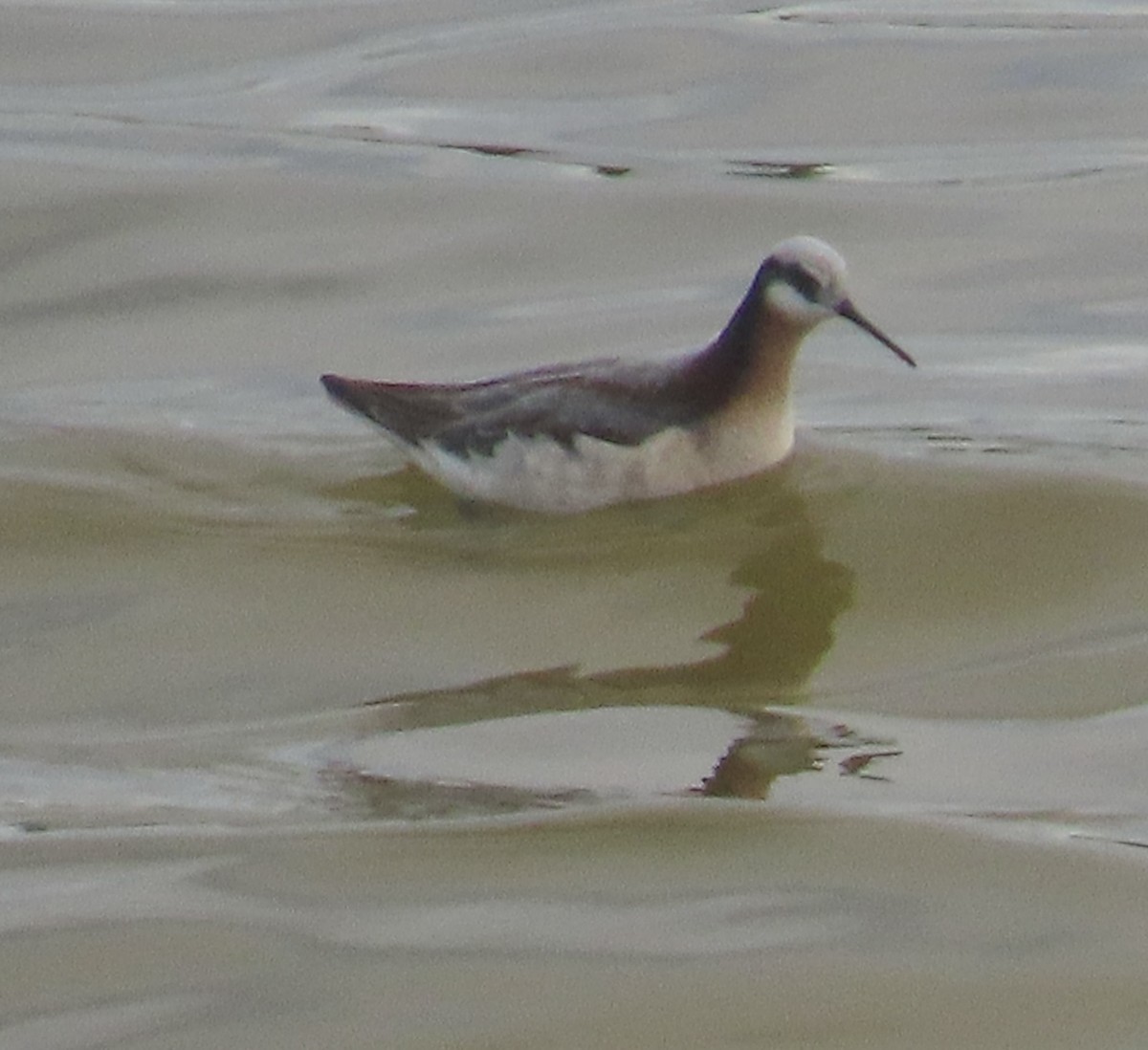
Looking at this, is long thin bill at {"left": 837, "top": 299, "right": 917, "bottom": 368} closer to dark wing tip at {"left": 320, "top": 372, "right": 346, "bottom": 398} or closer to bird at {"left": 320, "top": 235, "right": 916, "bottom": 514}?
bird at {"left": 320, "top": 235, "right": 916, "bottom": 514}

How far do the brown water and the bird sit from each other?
155 mm

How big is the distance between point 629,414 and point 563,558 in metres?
0.57

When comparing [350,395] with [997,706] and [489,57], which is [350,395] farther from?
[489,57]

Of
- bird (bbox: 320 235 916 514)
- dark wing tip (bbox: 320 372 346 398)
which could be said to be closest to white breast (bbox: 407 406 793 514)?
bird (bbox: 320 235 916 514)

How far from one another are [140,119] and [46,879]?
842cm

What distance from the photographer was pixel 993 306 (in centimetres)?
1138

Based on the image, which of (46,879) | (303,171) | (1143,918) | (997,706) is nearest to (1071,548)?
(997,706)

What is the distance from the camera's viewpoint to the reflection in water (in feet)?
22.2

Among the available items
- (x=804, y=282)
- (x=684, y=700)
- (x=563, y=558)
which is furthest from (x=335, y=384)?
(x=684, y=700)

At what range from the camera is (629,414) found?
899 centimetres

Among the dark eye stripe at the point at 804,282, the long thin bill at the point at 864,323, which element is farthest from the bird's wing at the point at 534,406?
the long thin bill at the point at 864,323

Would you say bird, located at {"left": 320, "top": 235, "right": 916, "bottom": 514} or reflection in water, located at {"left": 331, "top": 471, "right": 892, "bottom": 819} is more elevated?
bird, located at {"left": 320, "top": 235, "right": 916, "bottom": 514}

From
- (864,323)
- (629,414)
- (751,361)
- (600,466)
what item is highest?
(864,323)

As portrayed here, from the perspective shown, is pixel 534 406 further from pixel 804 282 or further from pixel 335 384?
pixel 804 282
